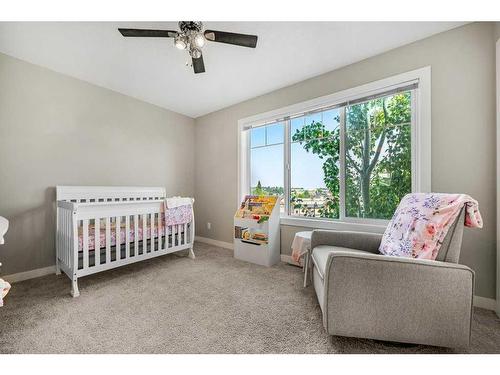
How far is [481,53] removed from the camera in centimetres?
161

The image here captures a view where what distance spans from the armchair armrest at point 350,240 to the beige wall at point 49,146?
2.64 m

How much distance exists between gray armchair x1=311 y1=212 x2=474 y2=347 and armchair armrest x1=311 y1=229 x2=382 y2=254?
0.55 m

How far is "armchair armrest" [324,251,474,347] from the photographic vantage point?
106cm

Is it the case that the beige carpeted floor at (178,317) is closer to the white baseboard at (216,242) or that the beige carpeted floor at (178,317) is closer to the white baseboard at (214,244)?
the white baseboard at (214,244)

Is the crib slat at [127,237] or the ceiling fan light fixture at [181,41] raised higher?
the ceiling fan light fixture at [181,41]

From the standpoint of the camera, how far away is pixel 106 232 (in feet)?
6.61

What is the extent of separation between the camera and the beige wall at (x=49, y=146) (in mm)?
2055

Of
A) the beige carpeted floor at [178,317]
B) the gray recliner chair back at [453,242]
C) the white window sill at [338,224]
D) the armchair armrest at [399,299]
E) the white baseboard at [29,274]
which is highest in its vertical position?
the gray recliner chair back at [453,242]

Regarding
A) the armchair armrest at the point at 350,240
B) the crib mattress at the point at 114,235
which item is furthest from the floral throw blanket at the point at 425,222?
the crib mattress at the point at 114,235

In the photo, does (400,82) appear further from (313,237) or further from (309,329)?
(309,329)

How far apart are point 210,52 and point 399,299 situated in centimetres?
243

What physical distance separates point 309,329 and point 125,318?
1268 mm

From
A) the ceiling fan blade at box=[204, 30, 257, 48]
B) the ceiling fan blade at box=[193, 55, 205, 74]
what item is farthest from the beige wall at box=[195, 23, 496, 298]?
the ceiling fan blade at box=[193, 55, 205, 74]

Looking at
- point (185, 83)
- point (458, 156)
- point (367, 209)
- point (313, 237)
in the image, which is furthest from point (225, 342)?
point (185, 83)
